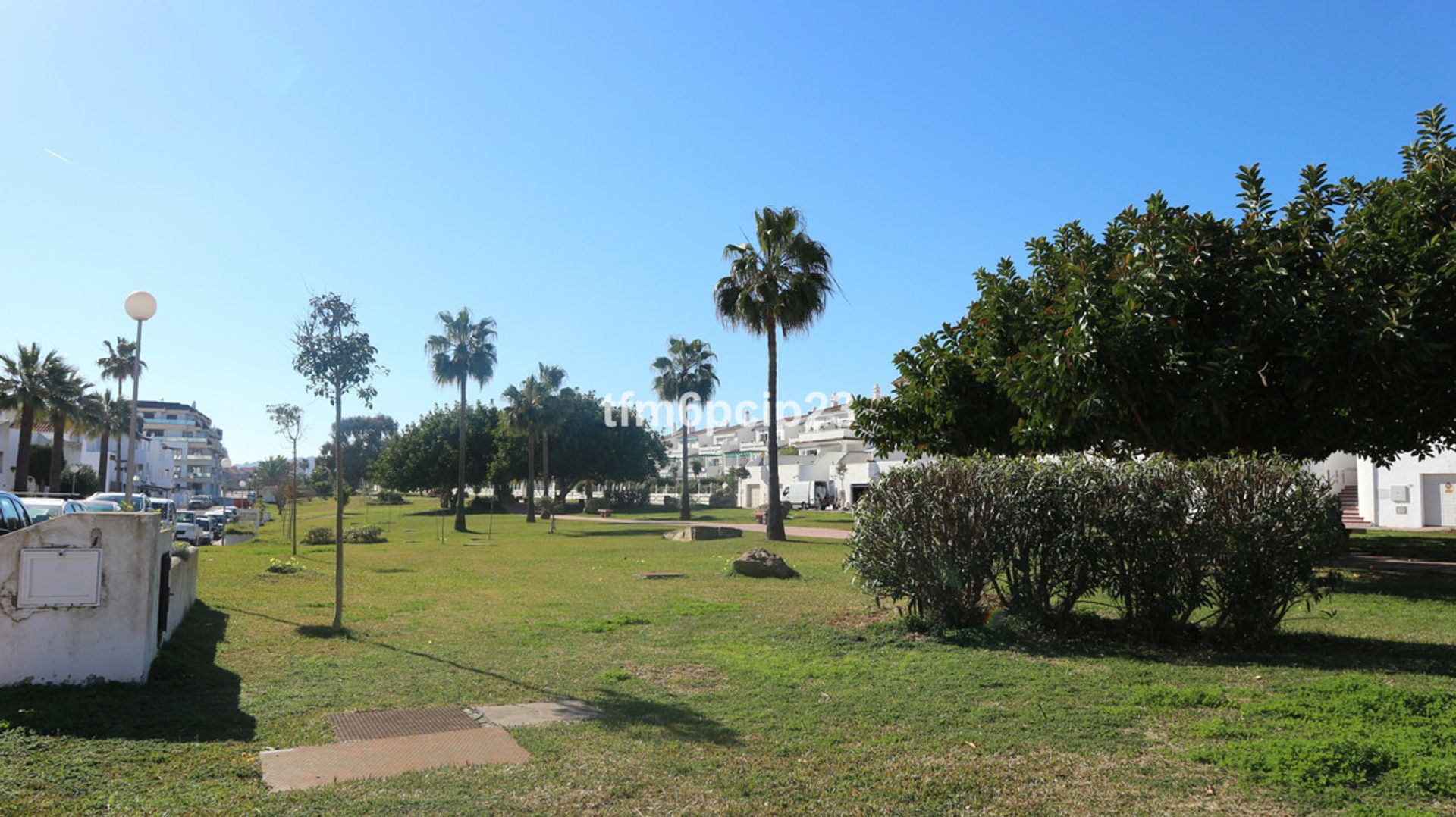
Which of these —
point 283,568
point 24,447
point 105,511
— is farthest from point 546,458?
point 105,511

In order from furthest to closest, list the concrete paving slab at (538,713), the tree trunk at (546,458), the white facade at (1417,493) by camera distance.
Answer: the tree trunk at (546,458) → the white facade at (1417,493) → the concrete paving slab at (538,713)

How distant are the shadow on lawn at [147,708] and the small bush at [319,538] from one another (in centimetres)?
2777

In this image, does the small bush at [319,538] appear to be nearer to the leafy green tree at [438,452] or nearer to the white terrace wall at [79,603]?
the white terrace wall at [79,603]

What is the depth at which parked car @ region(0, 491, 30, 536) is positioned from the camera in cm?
977

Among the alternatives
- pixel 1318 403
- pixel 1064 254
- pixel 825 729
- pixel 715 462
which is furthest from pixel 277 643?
pixel 715 462

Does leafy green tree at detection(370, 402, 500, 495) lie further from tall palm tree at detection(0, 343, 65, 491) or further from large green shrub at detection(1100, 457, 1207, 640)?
large green shrub at detection(1100, 457, 1207, 640)

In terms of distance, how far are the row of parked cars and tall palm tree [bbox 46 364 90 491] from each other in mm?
8817

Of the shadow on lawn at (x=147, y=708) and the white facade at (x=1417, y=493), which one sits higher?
the white facade at (x=1417, y=493)

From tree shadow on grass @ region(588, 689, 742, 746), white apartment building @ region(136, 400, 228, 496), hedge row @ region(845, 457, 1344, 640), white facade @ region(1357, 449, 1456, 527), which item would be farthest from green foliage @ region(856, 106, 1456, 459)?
white apartment building @ region(136, 400, 228, 496)

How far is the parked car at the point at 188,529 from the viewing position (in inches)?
1211

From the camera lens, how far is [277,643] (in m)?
10.2

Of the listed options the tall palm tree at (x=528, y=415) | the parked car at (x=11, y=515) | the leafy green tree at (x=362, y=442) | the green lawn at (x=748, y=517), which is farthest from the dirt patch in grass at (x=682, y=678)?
the leafy green tree at (x=362, y=442)

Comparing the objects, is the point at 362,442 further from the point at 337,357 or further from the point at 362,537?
the point at 337,357

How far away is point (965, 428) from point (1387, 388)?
8.08 m
